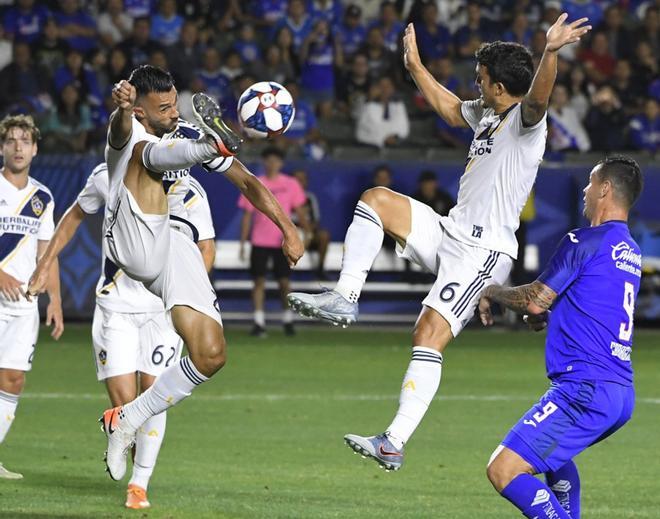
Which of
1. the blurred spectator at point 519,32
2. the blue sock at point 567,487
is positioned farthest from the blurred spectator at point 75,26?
the blue sock at point 567,487

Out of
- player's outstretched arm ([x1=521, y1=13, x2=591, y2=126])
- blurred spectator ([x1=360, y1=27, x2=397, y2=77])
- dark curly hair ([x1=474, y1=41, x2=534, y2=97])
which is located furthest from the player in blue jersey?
blurred spectator ([x1=360, y1=27, x2=397, y2=77])

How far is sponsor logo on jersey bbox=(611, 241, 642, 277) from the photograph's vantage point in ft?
22.8

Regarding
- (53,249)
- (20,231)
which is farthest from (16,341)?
(53,249)

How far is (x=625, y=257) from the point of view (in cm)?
698

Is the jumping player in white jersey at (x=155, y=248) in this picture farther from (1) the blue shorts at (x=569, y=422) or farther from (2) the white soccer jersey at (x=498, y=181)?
(1) the blue shorts at (x=569, y=422)

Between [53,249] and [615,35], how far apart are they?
17041mm

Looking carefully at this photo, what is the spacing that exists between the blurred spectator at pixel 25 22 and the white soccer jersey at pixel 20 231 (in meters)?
12.9


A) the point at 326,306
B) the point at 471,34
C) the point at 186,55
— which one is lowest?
the point at 326,306

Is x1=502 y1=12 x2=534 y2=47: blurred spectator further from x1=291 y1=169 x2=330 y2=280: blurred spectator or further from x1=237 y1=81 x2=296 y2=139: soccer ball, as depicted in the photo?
x1=237 y1=81 x2=296 y2=139: soccer ball

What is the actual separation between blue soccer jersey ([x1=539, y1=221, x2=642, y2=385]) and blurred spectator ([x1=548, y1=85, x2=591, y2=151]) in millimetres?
15154

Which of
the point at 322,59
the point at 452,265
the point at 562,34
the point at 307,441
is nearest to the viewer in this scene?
the point at 562,34

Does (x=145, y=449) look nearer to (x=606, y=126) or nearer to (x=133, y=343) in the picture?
(x=133, y=343)

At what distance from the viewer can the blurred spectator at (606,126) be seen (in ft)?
72.5

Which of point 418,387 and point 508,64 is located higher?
point 508,64
